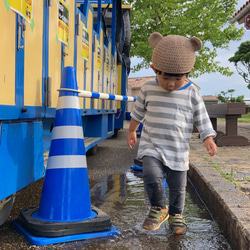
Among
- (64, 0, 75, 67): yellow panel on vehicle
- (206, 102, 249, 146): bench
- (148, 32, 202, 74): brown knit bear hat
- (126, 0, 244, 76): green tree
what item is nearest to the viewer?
(148, 32, 202, 74): brown knit bear hat

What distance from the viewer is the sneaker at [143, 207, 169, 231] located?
2.84 m

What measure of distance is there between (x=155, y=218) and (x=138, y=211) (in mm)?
643

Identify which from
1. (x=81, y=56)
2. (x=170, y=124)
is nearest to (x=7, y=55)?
(x=170, y=124)

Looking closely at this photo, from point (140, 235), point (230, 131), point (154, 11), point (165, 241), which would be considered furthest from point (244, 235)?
point (154, 11)

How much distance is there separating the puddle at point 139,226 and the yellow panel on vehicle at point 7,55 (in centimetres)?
111

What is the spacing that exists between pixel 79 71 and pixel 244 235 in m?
3.13

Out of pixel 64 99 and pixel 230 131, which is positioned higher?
pixel 64 99

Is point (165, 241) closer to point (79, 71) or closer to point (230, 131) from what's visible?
point (79, 71)

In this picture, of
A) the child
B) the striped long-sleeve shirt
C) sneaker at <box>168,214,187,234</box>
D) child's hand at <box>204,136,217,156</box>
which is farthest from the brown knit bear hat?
sneaker at <box>168,214,187,234</box>

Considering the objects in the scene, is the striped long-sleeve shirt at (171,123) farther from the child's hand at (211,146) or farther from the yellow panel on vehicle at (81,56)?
the yellow panel on vehicle at (81,56)

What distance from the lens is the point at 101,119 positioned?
6641 mm

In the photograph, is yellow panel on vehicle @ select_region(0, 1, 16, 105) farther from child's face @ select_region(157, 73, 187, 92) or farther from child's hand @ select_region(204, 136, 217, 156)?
child's hand @ select_region(204, 136, 217, 156)

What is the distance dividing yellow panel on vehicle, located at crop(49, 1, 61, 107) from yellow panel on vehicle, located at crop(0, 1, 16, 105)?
93 cm

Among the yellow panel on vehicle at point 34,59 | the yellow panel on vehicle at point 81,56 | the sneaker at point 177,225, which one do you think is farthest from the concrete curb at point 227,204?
the yellow panel on vehicle at point 81,56
